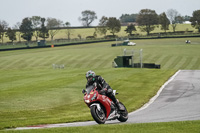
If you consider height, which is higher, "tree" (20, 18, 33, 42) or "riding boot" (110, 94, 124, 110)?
"tree" (20, 18, 33, 42)

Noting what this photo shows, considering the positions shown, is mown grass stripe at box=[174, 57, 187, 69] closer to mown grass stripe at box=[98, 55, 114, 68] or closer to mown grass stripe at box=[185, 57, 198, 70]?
mown grass stripe at box=[185, 57, 198, 70]

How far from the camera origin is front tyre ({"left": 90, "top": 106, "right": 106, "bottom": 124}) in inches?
548

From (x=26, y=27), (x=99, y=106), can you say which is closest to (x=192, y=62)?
(x=99, y=106)

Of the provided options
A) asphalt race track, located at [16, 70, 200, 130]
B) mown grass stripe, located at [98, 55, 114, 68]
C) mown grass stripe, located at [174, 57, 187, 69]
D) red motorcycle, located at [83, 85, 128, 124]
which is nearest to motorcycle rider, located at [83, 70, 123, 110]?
red motorcycle, located at [83, 85, 128, 124]

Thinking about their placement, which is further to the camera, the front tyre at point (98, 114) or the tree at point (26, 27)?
the tree at point (26, 27)

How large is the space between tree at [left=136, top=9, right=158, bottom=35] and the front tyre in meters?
165

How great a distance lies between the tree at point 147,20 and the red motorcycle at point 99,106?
538ft

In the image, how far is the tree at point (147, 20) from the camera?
585 ft

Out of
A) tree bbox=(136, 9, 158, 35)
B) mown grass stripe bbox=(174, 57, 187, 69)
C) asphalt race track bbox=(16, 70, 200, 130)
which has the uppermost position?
tree bbox=(136, 9, 158, 35)

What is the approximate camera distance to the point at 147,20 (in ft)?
588

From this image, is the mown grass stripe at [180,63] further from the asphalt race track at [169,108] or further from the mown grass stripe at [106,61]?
the asphalt race track at [169,108]

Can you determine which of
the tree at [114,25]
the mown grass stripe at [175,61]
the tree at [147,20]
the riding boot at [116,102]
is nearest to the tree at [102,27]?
the tree at [114,25]

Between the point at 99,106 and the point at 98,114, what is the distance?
0.97ft

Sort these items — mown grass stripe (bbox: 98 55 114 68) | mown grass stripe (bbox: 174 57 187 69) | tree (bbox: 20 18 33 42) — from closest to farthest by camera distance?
mown grass stripe (bbox: 174 57 187 69) < mown grass stripe (bbox: 98 55 114 68) < tree (bbox: 20 18 33 42)
